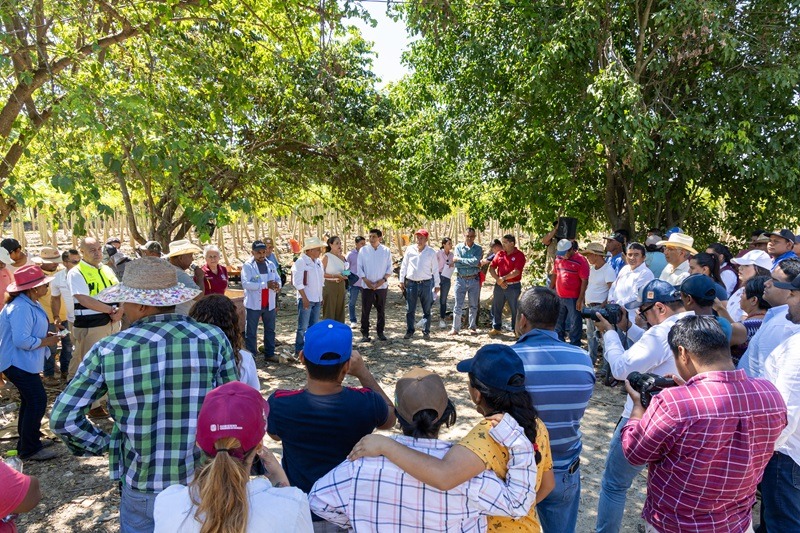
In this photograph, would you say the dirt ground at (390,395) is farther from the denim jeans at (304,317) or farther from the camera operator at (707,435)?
the camera operator at (707,435)

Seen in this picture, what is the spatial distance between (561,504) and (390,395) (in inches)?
148

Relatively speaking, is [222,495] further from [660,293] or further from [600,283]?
[600,283]

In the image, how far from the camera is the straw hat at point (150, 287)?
255cm

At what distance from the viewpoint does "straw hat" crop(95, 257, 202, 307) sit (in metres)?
2.55

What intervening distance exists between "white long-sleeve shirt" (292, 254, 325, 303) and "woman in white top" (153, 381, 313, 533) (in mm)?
6003

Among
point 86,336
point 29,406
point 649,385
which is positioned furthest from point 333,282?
point 649,385

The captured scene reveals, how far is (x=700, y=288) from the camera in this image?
3.37 metres

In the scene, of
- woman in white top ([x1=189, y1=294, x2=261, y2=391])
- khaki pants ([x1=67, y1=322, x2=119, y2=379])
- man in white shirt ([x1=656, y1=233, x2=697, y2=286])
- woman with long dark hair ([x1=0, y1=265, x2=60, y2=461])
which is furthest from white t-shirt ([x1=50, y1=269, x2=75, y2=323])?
man in white shirt ([x1=656, y1=233, x2=697, y2=286])

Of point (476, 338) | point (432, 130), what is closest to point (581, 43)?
point (432, 130)

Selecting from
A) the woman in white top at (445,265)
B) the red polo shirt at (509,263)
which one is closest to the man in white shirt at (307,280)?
the woman in white top at (445,265)

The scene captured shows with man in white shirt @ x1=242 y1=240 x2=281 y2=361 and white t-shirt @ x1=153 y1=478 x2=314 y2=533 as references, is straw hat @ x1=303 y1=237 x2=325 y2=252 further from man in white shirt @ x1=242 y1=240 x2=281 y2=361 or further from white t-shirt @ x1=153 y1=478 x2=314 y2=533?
white t-shirt @ x1=153 y1=478 x2=314 y2=533

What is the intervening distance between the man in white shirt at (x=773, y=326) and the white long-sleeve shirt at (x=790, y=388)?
10.9 inches

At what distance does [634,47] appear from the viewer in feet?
28.9

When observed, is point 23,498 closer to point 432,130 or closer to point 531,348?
point 531,348
